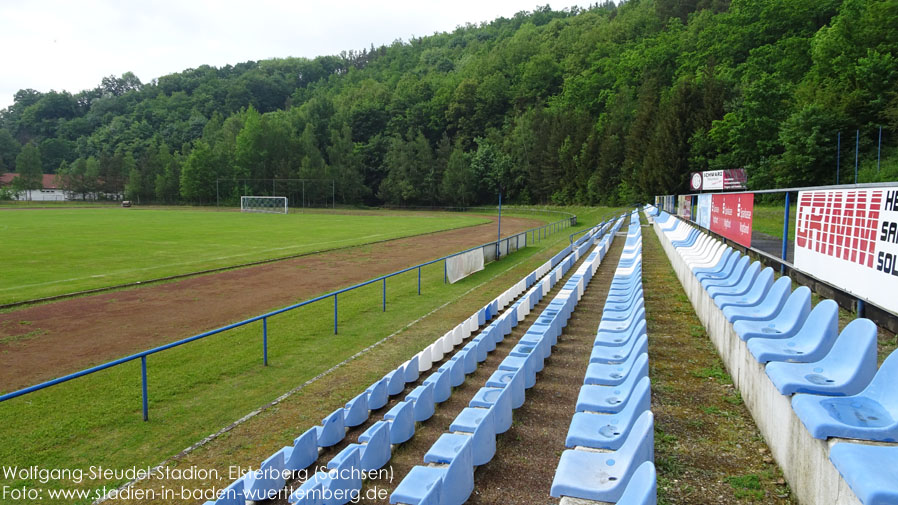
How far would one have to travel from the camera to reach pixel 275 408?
776cm

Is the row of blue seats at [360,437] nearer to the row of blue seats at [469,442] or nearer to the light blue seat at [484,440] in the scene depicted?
the row of blue seats at [469,442]

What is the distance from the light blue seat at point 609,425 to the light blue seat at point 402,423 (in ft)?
7.11

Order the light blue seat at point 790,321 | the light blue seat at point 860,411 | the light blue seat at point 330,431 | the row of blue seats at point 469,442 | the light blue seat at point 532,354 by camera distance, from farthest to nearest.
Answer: the light blue seat at point 532,354 < the light blue seat at point 330,431 < the light blue seat at point 790,321 < the row of blue seats at point 469,442 < the light blue seat at point 860,411

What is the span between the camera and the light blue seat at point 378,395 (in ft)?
23.0

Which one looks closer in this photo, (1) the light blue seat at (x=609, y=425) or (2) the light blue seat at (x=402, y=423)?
(1) the light blue seat at (x=609, y=425)

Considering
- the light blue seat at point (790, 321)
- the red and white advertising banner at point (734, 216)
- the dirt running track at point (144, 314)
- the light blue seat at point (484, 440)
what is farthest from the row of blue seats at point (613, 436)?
the dirt running track at point (144, 314)

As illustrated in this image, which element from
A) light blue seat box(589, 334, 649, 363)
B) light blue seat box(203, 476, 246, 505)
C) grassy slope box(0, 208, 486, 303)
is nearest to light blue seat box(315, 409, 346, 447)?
light blue seat box(203, 476, 246, 505)

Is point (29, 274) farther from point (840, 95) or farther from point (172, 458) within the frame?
point (840, 95)

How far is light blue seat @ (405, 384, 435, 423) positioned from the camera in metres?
6.26

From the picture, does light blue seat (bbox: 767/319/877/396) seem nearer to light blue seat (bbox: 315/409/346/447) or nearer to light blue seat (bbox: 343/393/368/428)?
light blue seat (bbox: 315/409/346/447)

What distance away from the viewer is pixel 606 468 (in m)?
3.49

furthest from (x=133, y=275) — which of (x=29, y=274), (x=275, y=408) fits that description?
(x=275, y=408)

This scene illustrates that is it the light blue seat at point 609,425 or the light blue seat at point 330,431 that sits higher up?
the light blue seat at point 609,425

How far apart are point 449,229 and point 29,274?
98.7 feet
